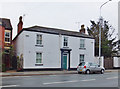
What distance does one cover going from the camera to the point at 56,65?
27.8m

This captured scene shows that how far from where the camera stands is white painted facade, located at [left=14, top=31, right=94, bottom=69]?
991 inches

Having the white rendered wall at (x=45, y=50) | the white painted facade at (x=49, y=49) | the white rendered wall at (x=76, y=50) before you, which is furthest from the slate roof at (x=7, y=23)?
the white rendered wall at (x=76, y=50)

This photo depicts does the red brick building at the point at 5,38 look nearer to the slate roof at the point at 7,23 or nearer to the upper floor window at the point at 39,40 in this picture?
the slate roof at the point at 7,23

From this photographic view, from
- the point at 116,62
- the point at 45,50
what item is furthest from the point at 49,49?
the point at 116,62

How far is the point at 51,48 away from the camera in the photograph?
1081 inches

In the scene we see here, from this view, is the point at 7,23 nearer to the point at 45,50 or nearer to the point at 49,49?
the point at 45,50

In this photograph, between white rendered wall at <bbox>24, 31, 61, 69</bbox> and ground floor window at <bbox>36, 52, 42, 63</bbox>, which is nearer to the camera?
white rendered wall at <bbox>24, 31, 61, 69</bbox>

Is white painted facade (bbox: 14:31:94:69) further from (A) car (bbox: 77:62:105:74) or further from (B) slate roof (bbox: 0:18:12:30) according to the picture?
(A) car (bbox: 77:62:105:74)

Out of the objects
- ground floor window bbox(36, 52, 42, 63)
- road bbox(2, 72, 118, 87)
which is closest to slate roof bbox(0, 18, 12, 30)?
ground floor window bbox(36, 52, 42, 63)

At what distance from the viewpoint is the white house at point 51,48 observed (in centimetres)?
2530

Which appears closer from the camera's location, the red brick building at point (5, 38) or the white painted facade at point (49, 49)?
the white painted facade at point (49, 49)

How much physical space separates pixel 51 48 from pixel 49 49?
38 cm

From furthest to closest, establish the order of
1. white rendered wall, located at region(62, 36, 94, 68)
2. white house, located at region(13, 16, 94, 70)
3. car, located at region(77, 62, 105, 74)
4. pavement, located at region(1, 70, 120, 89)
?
1. white rendered wall, located at region(62, 36, 94, 68)
2. white house, located at region(13, 16, 94, 70)
3. car, located at region(77, 62, 105, 74)
4. pavement, located at region(1, 70, 120, 89)

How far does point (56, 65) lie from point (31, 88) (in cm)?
1746
